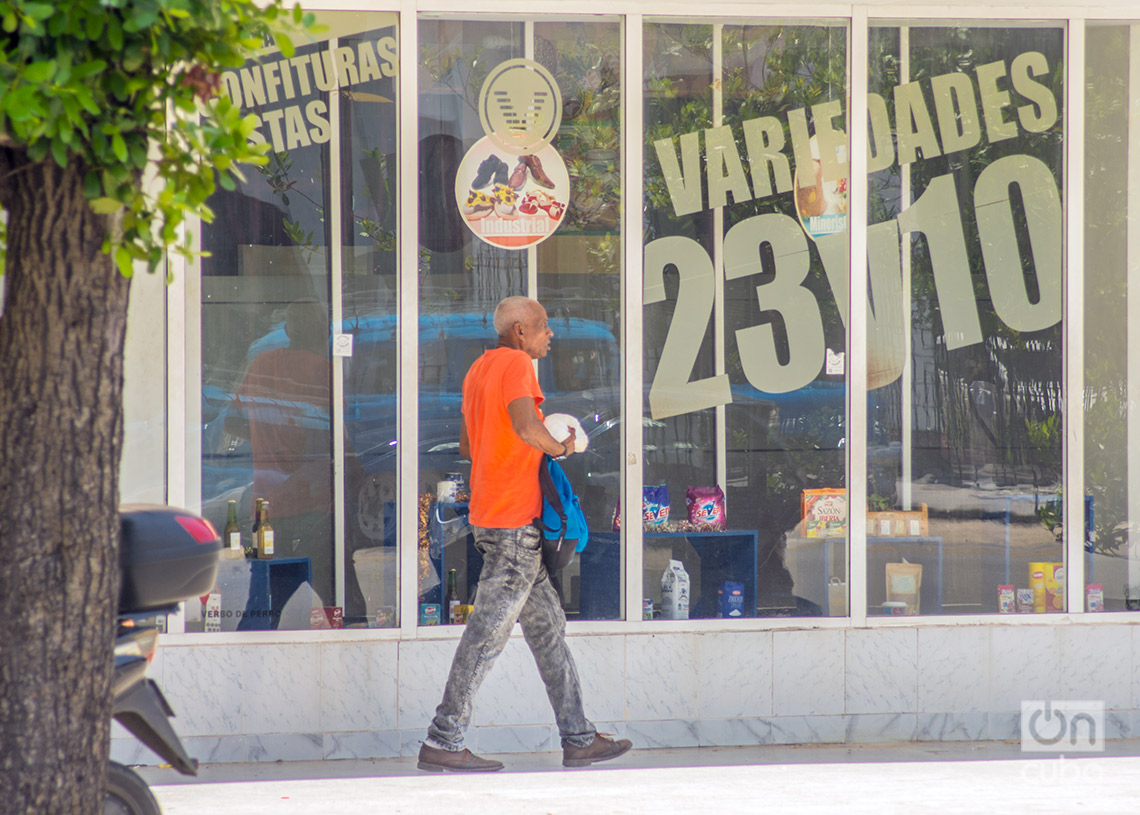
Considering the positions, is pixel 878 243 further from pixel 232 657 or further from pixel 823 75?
pixel 232 657

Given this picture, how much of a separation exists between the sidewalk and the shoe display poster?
253cm

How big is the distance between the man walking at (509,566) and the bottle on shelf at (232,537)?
4.28 ft

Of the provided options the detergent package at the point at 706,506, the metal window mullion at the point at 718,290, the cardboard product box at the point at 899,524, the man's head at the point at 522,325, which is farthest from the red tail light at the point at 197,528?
the cardboard product box at the point at 899,524

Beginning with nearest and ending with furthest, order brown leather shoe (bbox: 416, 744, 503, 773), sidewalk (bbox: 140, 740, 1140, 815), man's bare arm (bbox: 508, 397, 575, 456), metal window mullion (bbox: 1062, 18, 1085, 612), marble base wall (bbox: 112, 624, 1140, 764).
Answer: sidewalk (bbox: 140, 740, 1140, 815) < man's bare arm (bbox: 508, 397, 575, 456) < brown leather shoe (bbox: 416, 744, 503, 773) < marble base wall (bbox: 112, 624, 1140, 764) < metal window mullion (bbox: 1062, 18, 1085, 612)

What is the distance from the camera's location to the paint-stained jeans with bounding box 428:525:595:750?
15.1ft

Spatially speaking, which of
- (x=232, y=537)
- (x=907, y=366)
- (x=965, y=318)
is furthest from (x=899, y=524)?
(x=232, y=537)

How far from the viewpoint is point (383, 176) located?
5.36 m

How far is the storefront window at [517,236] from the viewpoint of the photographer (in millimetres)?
5383

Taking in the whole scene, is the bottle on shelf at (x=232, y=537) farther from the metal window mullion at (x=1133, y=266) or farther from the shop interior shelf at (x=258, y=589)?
the metal window mullion at (x=1133, y=266)

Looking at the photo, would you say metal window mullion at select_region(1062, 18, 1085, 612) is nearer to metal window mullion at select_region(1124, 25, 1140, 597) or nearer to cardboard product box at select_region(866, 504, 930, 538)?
metal window mullion at select_region(1124, 25, 1140, 597)

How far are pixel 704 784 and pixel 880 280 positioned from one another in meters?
2.62

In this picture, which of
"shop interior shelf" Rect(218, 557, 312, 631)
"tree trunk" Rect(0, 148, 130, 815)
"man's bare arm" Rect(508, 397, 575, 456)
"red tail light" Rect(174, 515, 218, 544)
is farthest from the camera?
"shop interior shelf" Rect(218, 557, 312, 631)

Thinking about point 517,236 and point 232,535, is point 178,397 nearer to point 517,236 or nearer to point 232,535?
point 232,535

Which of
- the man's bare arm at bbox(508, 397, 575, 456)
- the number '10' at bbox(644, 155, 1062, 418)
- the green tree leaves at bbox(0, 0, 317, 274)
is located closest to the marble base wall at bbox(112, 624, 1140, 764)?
the man's bare arm at bbox(508, 397, 575, 456)
